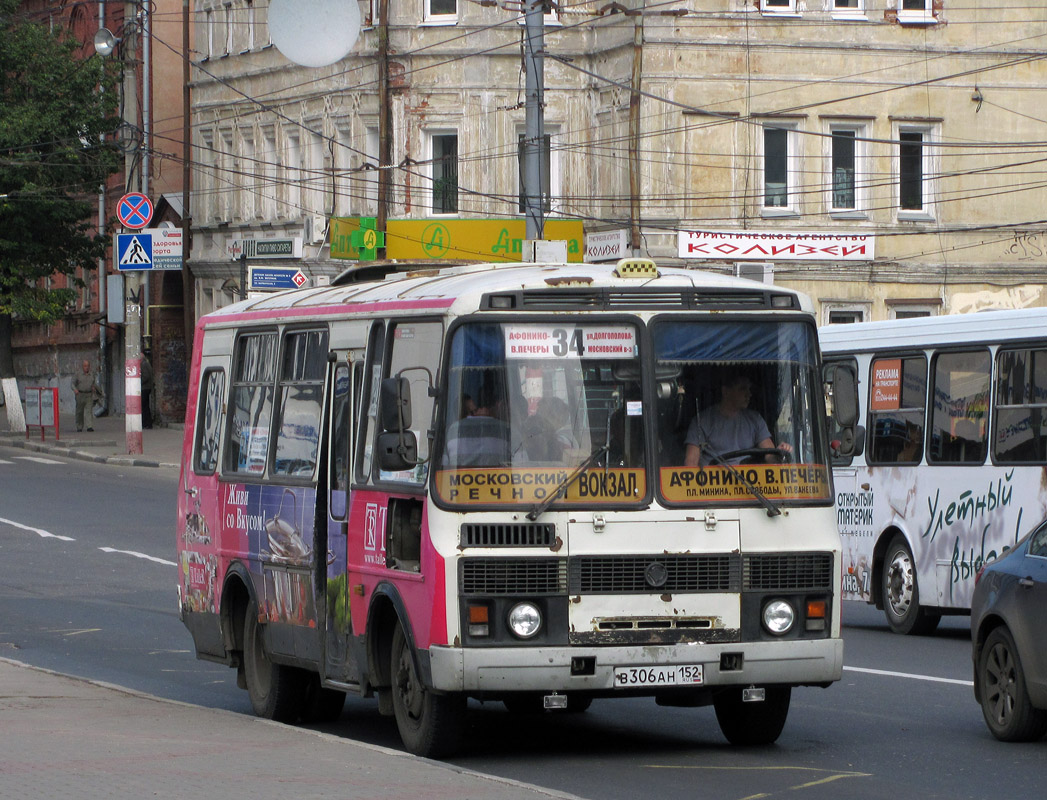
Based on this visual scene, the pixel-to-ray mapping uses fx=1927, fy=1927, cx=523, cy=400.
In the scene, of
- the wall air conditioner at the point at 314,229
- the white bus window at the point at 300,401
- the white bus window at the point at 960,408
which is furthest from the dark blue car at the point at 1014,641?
the wall air conditioner at the point at 314,229

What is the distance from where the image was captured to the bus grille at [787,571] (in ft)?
31.6

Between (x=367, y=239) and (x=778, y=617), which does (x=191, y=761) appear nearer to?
(x=778, y=617)

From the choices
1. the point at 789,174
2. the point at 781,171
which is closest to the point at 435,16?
the point at 781,171

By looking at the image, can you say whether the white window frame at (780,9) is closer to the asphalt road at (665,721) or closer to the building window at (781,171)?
the building window at (781,171)

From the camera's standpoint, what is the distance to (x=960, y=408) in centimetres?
1636

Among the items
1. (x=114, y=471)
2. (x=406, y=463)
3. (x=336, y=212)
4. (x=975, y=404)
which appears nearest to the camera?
(x=406, y=463)

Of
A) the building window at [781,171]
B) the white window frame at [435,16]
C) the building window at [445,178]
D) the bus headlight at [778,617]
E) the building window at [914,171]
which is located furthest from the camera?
the white window frame at [435,16]

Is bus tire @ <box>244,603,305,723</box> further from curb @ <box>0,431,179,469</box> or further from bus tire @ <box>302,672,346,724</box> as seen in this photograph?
curb @ <box>0,431,179,469</box>

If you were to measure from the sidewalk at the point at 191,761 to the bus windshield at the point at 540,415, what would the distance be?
1431 mm

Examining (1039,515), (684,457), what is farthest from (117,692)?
(1039,515)

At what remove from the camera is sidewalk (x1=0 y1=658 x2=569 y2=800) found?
8195 millimetres

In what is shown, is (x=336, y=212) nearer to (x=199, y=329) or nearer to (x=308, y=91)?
(x=308, y=91)

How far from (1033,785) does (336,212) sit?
36215mm

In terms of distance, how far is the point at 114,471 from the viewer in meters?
37.2
